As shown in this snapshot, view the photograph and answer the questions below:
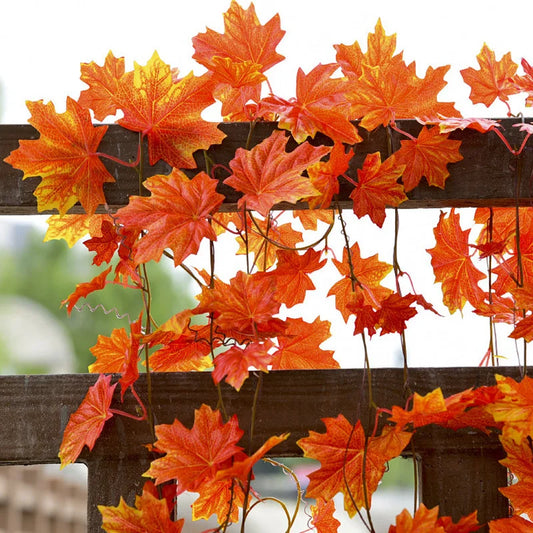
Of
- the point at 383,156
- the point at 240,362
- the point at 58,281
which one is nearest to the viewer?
the point at 240,362

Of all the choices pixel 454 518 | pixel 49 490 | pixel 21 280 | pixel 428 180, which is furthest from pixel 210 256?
pixel 21 280

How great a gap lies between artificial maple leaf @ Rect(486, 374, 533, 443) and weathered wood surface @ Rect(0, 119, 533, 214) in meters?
0.15

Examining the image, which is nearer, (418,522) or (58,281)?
(418,522)

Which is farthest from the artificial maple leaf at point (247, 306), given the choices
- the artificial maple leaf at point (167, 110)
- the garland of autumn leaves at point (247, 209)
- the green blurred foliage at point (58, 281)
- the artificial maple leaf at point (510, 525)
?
the green blurred foliage at point (58, 281)

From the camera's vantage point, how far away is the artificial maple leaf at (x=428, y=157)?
52 centimetres

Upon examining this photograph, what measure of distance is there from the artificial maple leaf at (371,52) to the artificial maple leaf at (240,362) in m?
0.24

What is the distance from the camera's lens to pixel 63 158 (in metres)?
0.51

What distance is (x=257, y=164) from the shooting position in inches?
19.1

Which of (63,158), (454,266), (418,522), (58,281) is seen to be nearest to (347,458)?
(418,522)

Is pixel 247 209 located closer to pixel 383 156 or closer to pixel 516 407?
pixel 383 156

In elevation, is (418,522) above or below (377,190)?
below

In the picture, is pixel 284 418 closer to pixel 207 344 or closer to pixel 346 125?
pixel 207 344

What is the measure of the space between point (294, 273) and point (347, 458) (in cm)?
15

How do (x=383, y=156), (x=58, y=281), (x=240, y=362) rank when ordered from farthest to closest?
(x=58, y=281) < (x=383, y=156) < (x=240, y=362)
